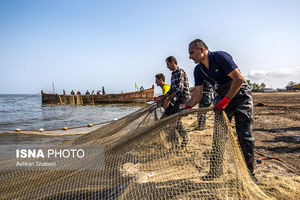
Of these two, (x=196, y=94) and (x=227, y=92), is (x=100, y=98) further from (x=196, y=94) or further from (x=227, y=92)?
(x=227, y=92)

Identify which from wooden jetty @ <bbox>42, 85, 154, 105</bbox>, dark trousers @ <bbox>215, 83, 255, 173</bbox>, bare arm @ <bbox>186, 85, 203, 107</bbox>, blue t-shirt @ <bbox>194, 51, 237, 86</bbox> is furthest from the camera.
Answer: wooden jetty @ <bbox>42, 85, 154, 105</bbox>

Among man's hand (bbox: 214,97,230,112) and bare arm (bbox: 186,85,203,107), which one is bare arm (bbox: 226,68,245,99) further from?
bare arm (bbox: 186,85,203,107)

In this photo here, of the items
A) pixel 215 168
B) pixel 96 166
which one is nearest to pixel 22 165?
pixel 96 166

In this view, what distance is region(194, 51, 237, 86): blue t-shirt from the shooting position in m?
2.38

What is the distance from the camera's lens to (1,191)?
2.48 m

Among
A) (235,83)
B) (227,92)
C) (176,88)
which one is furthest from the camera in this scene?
(176,88)

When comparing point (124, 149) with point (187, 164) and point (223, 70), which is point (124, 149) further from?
point (223, 70)

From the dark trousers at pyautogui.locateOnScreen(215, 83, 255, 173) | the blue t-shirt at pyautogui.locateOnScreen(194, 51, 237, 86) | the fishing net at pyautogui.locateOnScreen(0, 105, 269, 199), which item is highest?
the blue t-shirt at pyautogui.locateOnScreen(194, 51, 237, 86)

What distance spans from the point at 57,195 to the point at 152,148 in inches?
53.9

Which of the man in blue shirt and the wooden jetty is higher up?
the man in blue shirt

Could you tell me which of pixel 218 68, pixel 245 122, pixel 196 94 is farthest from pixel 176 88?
pixel 245 122

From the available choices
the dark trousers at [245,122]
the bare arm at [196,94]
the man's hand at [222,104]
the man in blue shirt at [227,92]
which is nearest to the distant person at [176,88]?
the bare arm at [196,94]

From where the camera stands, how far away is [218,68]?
253 cm

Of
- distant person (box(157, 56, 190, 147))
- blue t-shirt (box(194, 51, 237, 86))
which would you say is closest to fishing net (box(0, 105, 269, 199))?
blue t-shirt (box(194, 51, 237, 86))
